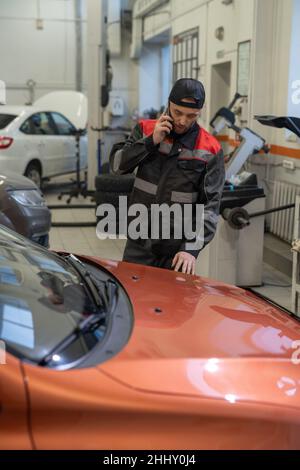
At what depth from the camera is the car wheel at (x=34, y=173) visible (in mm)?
9227

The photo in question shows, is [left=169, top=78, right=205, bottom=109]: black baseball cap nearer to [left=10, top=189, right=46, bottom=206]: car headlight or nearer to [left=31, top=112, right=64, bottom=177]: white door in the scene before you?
[left=10, top=189, right=46, bottom=206]: car headlight

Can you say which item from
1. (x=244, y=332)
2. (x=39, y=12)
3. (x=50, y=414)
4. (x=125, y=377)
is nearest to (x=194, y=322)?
(x=244, y=332)

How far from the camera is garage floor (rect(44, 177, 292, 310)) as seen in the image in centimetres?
512

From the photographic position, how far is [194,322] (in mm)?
1861

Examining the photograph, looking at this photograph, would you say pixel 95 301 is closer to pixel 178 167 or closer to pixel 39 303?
pixel 39 303

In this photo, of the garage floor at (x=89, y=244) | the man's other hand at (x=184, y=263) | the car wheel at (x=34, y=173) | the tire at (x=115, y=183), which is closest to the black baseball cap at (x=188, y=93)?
the man's other hand at (x=184, y=263)

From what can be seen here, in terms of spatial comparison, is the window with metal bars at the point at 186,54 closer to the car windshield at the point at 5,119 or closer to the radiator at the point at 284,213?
the car windshield at the point at 5,119

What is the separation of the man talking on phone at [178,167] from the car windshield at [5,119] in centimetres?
634

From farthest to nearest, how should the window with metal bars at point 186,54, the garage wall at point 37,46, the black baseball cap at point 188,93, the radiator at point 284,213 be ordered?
the garage wall at point 37,46 → the window with metal bars at point 186,54 → the radiator at point 284,213 → the black baseball cap at point 188,93

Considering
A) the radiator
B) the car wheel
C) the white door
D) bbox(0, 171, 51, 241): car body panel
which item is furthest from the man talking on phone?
the white door

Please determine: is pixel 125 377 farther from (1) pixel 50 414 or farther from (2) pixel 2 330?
(2) pixel 2 330

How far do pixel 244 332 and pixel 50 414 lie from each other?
0.73 metres

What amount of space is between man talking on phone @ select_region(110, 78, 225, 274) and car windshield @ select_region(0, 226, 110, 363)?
0.75 meters

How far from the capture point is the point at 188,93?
2639 millimetres
